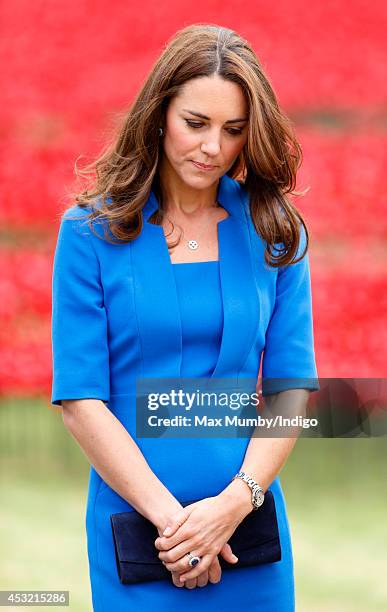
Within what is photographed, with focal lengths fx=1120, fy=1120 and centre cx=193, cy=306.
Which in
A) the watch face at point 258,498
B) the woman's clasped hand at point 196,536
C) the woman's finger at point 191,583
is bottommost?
the woman's finger at point 191,583

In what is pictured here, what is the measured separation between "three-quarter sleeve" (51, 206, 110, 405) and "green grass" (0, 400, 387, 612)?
84.9 inches

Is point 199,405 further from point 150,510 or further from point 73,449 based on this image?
point 73,449

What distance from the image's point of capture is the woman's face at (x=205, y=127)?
81.0 inches

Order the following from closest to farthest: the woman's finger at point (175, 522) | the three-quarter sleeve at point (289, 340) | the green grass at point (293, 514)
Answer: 1. the woman's finger at point (175, 522)
2. the three-quarter sleeve at point (289, 340)
3. the green grass at point (293, 514)

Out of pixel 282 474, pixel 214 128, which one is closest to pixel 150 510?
pixel 214 128

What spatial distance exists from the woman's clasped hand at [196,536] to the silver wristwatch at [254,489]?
0.05 meters

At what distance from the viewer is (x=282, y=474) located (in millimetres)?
5391

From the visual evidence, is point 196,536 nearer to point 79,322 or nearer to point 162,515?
point 162,515

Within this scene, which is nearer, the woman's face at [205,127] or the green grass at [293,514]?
the woman's face at [205,127]

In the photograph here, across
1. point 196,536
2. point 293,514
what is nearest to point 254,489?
point 196,536

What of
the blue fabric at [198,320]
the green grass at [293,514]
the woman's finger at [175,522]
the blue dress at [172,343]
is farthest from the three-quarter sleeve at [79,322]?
the green grass at [293,514]

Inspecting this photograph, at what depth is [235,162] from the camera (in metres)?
2.27

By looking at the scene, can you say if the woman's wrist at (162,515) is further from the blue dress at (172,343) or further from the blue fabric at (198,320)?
the blue fabric at (198,320)

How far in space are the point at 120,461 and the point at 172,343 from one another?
9.3 inches
